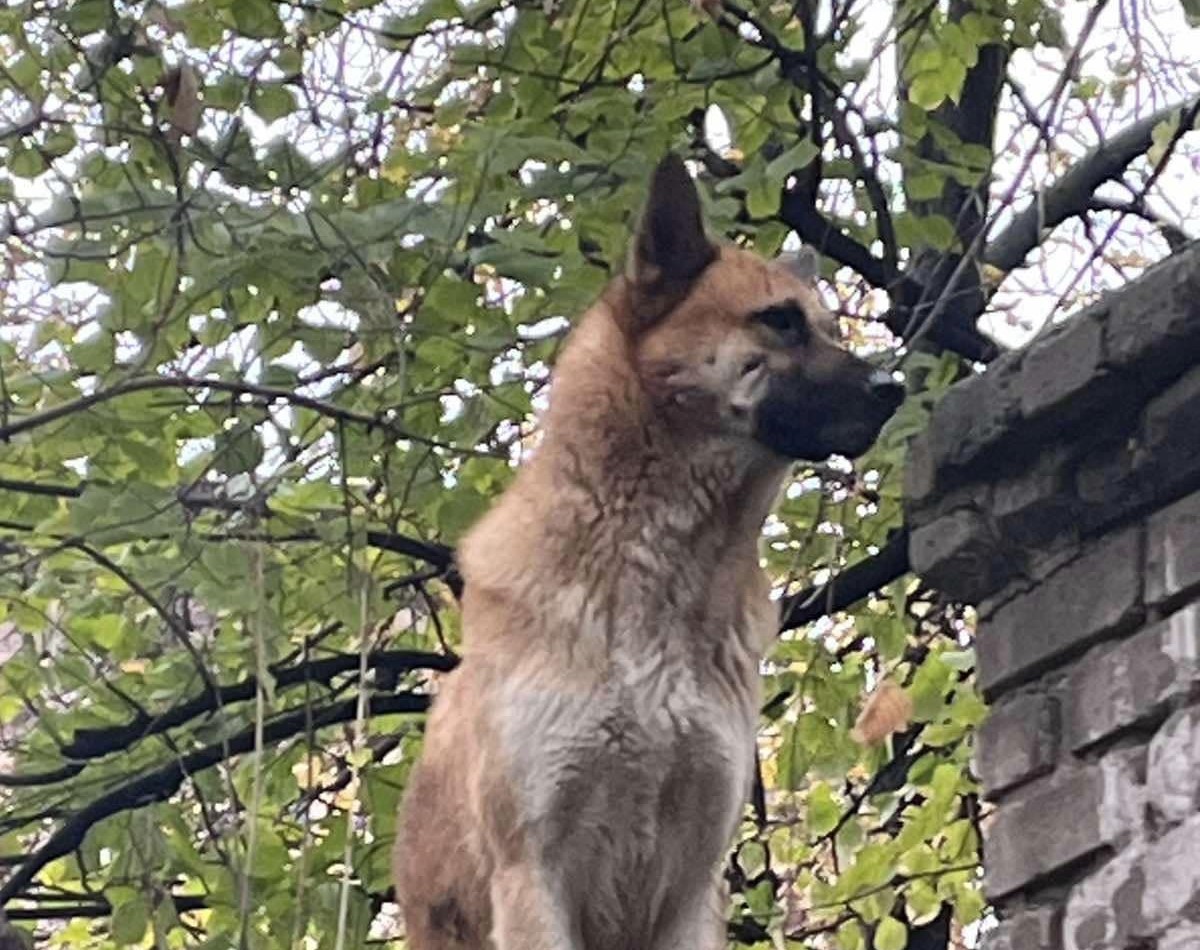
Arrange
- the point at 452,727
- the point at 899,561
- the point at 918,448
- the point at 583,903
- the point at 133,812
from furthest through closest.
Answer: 1. the point at 899,561
2. the point at 133,812
3. the point at 918,448
4. the point at 452,727
5. the point at 583,903

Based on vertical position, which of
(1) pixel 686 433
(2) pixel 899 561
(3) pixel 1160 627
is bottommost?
(3) pixel 1160 627

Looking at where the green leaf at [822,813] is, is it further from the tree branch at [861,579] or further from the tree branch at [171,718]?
the tree branch at [171,718]

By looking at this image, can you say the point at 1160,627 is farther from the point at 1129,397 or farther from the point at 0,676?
the point at 0,676

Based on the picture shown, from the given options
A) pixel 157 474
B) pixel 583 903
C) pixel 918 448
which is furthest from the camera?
pixel 157 474

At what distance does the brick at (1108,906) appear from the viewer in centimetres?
410

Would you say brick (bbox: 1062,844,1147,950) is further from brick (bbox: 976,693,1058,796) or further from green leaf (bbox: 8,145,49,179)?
green leaf (bbox: 8,145,49,179)

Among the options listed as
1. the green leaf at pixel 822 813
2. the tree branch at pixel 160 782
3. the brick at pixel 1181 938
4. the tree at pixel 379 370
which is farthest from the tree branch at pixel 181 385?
the green leaf at pixel 822 813

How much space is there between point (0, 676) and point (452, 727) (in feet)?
8.64

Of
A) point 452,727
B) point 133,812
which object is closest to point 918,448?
point 452,727

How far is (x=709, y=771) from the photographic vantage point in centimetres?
381

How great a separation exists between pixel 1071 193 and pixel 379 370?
9.94 feet

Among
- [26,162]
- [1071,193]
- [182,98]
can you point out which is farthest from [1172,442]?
[1071,193]

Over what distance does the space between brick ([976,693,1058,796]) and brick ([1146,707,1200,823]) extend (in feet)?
1.07

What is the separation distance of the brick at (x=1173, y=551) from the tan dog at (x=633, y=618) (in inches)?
22.0
